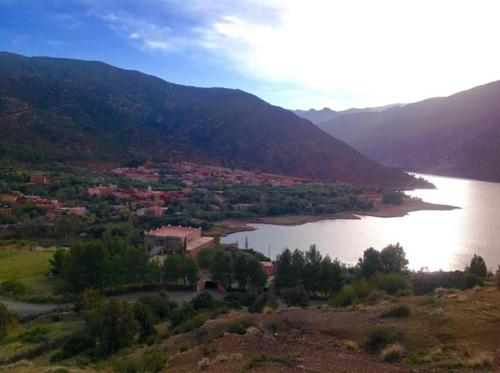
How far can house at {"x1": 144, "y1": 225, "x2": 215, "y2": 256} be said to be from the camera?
31625 mm

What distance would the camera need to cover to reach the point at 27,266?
27.2 meters

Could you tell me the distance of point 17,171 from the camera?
182 feet

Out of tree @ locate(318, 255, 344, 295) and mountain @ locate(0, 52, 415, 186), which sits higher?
Result: mountain @ locate(0, 52, 415, 186)

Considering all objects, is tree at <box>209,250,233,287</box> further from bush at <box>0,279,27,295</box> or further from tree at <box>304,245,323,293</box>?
bush at <box>0,279,27,295</box>

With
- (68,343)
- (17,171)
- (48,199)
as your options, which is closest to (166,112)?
(17,171)

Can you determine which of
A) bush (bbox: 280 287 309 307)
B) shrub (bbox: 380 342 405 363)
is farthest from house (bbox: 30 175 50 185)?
shrub (bbox: 380 342 405 363)

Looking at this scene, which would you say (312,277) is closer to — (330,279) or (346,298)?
(330,279)

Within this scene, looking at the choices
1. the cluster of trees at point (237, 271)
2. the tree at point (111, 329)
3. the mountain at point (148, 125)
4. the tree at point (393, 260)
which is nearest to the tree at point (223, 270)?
the cluster of trees at point (237, 271)

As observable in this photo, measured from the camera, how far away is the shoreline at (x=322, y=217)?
43781 millimetres

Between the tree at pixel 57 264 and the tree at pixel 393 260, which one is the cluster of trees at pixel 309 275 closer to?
the tree at pixel 393 260

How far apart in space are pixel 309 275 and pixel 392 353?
14.3 metres

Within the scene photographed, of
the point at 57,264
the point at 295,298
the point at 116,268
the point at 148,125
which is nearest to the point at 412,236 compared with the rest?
the point at 295,298

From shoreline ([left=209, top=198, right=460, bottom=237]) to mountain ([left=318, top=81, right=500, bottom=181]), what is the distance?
47718 mm

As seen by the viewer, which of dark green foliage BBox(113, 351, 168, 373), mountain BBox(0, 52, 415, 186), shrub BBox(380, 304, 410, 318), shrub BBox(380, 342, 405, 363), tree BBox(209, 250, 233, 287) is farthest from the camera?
mountain BBox(0, 52, 415, 186)
